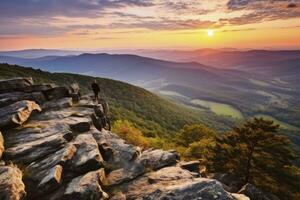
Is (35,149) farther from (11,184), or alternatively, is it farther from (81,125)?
(81,125)

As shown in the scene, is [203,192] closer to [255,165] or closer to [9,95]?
[9,95]

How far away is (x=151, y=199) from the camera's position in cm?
2194

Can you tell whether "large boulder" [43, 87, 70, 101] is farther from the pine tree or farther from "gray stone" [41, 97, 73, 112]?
the pine tree

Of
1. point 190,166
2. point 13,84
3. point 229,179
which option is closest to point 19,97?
point 13,84

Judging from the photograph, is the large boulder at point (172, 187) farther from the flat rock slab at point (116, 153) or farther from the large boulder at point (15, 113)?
the large boulder at point (15, 113)

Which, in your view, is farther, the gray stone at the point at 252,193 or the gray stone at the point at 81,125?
the gray stone at the point at 252,193

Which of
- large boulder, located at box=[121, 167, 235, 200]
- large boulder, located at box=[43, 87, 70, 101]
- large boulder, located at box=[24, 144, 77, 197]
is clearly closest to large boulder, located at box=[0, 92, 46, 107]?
large boulder, located at box=[43, 87, 70, 101]

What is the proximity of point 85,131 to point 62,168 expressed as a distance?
943 cm

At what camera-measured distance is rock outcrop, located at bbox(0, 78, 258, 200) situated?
71.0ft

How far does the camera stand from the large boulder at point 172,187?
835 inches

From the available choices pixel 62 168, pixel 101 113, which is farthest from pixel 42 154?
pixel 101 113

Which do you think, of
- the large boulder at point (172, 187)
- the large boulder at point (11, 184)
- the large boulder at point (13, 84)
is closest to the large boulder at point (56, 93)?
the large boulder at point (13, 84)

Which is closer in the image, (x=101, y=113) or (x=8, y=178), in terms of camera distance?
(x=8, y=178)

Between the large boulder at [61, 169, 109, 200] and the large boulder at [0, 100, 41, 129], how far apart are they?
9.96 metres
